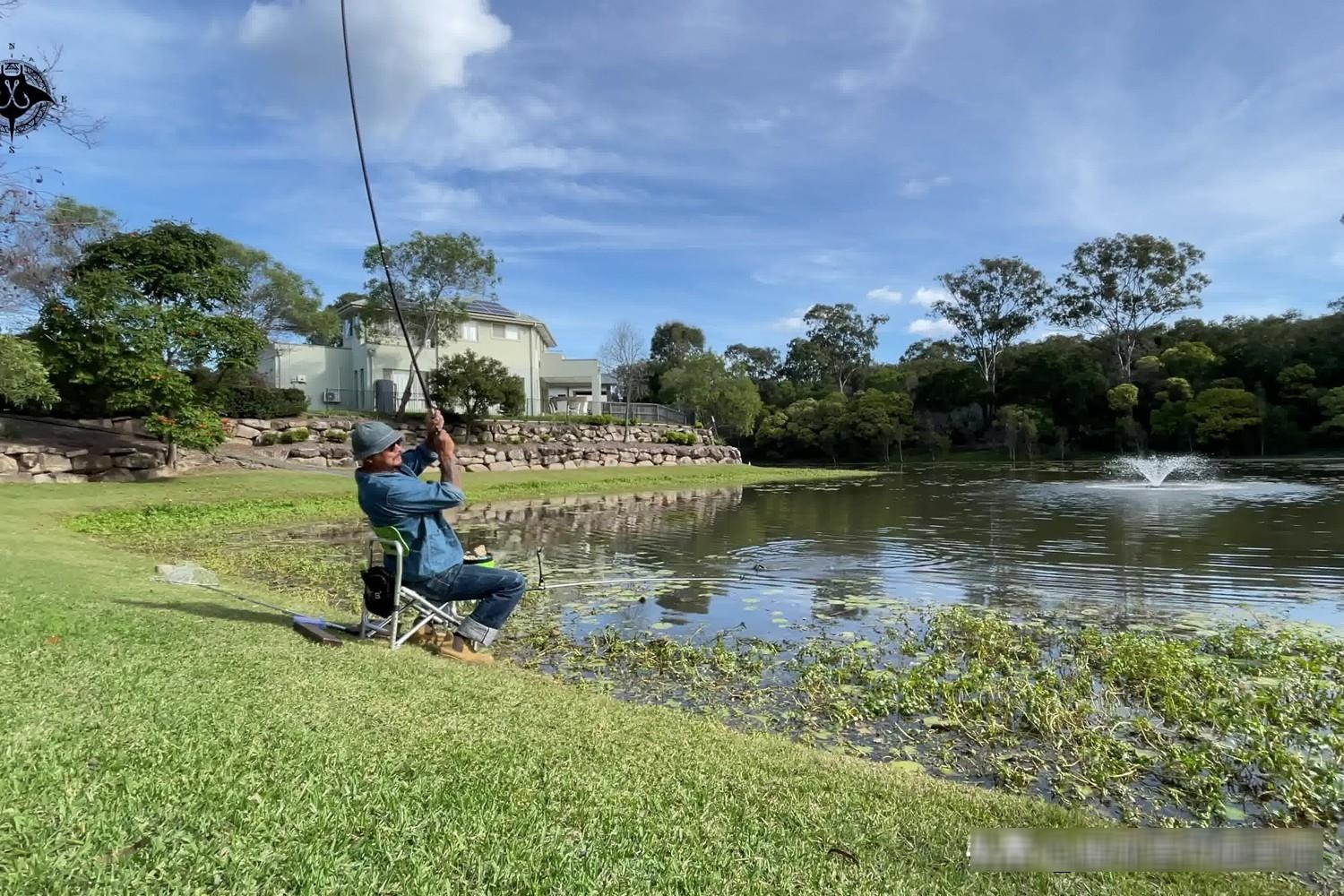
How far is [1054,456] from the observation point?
172 feet

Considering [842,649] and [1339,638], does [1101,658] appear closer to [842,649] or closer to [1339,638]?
[842,649]

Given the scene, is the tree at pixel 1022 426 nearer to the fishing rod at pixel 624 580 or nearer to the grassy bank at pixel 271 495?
the grassy bank at pixel 271 495

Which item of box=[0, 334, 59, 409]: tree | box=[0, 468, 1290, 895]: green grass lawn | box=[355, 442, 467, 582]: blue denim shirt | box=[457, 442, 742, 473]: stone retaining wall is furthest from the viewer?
box=[457, 442, 742, 473]: stone retaining wall

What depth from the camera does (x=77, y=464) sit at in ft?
66.5

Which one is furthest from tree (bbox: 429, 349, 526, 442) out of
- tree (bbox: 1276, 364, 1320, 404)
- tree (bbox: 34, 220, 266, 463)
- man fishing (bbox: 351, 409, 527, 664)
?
tree (bbox: 1276, 364, 1320, 404)

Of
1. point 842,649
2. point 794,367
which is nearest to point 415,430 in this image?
Answer: point 842,649

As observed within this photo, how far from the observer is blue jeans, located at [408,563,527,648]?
559cm

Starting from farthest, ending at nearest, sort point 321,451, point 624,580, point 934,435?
point 934,435
point 321,451
point 624,580

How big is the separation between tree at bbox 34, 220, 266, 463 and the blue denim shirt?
18.3 meters

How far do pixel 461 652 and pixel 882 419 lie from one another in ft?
164

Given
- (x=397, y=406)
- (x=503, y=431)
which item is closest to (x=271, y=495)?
(x=503, y=431)

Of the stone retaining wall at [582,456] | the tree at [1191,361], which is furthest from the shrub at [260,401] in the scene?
the tree at [1191,361]

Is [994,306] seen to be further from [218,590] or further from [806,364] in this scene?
[218,590]

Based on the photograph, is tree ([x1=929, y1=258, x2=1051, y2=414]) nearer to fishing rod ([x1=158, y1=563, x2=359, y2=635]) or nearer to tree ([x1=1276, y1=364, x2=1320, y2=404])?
tree ([x1=1276, y1=364, x2=1320, y2=404])
